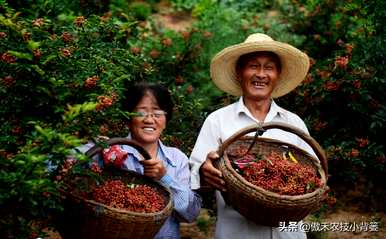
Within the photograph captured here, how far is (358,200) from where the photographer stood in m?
5.12

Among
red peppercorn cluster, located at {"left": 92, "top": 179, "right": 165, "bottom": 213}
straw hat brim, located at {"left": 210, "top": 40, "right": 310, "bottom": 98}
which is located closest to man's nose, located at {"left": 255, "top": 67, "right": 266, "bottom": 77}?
straw hat brim, located at {"left": 210, "top": 40, "right": 310, "bottom": 98}

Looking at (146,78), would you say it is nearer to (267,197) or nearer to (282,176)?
(282,176)

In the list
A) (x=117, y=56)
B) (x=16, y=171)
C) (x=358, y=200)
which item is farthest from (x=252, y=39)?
(x=358, y=200)

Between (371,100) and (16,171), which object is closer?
(16,171)

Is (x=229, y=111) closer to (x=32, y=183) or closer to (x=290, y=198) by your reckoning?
(x=290, y=198)

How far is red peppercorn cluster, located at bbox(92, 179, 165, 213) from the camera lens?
8.37 feet

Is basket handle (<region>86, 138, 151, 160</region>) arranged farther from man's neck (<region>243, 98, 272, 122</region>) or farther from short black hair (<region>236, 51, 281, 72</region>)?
short black hair (<region>236, 51, 281, 72</region>)

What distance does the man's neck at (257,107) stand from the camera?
10.8ft

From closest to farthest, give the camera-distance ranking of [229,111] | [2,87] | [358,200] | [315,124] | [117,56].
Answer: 1. [2,87]
2. [117,56]
3. [229,111]
4. [315,124]
5. [358,200]

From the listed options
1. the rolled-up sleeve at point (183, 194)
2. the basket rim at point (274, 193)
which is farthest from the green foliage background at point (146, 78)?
the basket rim at point (274, 193)

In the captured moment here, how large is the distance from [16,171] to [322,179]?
146 cm

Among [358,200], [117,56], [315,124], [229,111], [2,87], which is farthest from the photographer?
[358,200]

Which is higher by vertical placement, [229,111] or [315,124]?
[229,111]

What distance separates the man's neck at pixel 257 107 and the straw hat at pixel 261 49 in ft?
0.89
